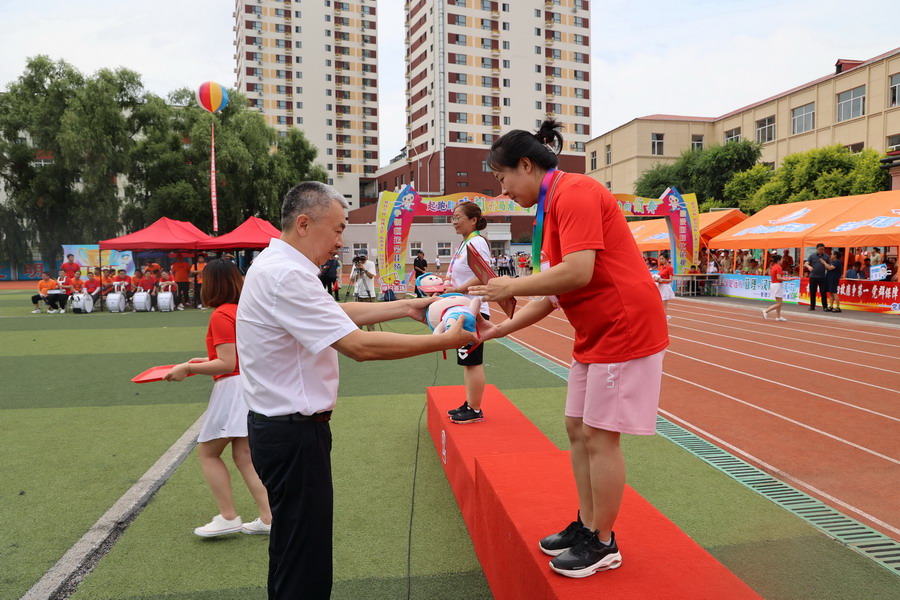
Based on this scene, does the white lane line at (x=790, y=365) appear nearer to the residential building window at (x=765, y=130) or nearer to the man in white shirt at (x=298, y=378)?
the man in white shirt at (x=298, y=378)

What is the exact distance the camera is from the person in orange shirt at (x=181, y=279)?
67.4ft

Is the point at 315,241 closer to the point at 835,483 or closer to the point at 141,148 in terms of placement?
the point at 835,483

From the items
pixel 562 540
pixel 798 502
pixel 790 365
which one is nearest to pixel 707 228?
pixel 790 365

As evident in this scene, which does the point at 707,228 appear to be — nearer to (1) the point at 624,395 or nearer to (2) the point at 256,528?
(2) the point at 256,528

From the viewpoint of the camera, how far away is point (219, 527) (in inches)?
140

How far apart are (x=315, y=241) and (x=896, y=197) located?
2010 centimetres

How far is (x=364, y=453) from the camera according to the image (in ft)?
16.7

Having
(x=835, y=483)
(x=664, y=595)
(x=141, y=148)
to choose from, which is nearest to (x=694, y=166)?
(x=141, y=148)

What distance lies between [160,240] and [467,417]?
1720 centimetres

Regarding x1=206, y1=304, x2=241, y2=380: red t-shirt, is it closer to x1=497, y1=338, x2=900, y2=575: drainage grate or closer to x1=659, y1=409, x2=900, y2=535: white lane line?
x1=497, y1=338, x2=900, y2=575: drainage grate

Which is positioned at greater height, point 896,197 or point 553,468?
point 896,197

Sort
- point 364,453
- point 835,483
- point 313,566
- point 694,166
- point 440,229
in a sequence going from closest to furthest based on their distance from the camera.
Result: point 313,566
point 835,483
point 364,453
point 694,166
point 440,229

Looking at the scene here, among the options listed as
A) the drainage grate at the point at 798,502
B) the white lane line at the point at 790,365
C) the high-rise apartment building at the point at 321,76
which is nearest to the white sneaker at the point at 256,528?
the drainage grate at the point at 798,502

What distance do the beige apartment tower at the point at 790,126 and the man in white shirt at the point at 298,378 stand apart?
28964mm
